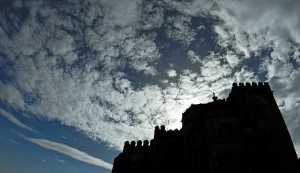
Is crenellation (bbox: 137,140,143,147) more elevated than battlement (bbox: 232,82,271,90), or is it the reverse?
battlement (bbox: 232,82,271,90)

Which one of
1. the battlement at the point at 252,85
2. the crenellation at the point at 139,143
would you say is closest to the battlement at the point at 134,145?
the crenellation at the point at 139,143

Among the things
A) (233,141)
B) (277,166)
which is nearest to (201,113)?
(233,141)

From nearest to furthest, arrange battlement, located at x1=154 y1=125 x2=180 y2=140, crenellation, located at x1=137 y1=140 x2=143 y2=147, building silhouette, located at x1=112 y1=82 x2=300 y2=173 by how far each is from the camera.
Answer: building silhouette, located at x1=112 y1=82 x2=300 y2=173 < battlement, located at x1=154 y1=125 x2=180 y2=140 < crenellation, located at x1=137 y1=140 x2=143 y2=147

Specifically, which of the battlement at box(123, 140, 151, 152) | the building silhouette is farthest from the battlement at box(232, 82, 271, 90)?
the battlement at box(123, 140, 151, 152)

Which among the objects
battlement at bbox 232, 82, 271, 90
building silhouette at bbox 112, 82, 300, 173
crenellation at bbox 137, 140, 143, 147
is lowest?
building silhouette at bbox 112, 82, 300, 173

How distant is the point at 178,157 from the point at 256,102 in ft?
37.2

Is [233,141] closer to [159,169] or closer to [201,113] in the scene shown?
[201,113]

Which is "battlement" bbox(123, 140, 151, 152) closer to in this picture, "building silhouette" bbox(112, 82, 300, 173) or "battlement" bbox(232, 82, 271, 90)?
"building silhouette" bbox(112, 82, 300, 173)

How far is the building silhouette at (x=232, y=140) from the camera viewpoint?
85.0 feet

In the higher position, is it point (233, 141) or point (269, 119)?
point (269, 119)

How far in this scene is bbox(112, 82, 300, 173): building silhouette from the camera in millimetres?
25922

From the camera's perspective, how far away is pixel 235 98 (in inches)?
1288

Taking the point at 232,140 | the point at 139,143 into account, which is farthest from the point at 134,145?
the point at 232,140

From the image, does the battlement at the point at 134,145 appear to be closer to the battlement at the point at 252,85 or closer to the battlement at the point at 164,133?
the battlement at the point at 164,133
